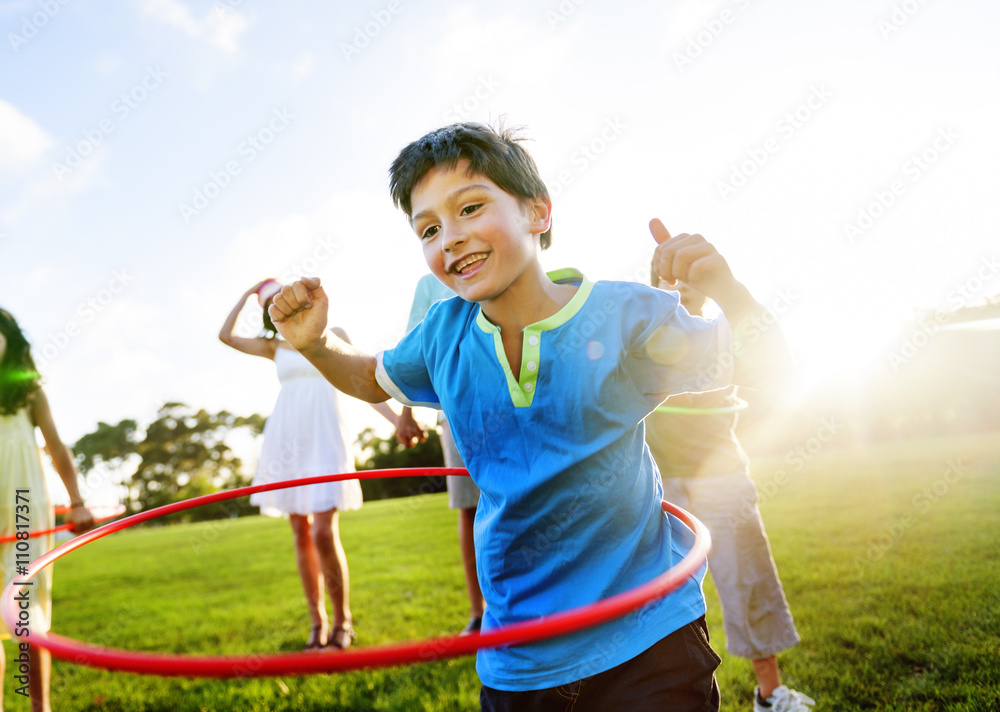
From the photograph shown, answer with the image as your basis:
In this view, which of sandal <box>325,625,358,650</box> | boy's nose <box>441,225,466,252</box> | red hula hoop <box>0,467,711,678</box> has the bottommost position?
sandal <box>325,625,358,650</box>

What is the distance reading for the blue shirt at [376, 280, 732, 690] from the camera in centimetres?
171

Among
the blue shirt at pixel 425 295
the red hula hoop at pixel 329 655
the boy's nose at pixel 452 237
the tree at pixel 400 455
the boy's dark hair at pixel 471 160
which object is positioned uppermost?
the tree at pixel 400 455

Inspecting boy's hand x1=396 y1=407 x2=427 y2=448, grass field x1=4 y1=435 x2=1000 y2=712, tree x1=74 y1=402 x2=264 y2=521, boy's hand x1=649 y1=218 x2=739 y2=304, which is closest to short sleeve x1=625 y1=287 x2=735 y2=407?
boy's hand x1=649 y1=218 x2=739 y2=304

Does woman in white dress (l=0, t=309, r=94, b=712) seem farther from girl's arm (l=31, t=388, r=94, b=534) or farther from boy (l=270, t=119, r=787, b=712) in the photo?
boy (l=270, t=119, r=787, b=712)

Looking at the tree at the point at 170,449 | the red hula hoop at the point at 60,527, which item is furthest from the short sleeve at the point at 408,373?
the tree at the point at 170,449

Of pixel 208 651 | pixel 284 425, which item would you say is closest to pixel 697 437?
pixel 284 425

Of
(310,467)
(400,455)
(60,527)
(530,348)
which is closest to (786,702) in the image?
(530,348)

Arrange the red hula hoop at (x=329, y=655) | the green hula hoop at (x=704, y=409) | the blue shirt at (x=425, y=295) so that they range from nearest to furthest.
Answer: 1. the red hula hoop at (x=329, y=655)
2. the green hula hoop at (x=704, y=409)
3. the blue shirt at (x=425, y=295)

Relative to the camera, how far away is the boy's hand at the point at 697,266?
1625mm

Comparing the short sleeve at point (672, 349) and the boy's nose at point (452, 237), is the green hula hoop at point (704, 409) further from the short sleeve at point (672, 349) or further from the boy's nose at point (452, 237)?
→ the boy's nose at point (452, 237)

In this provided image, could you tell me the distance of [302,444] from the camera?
4.77m

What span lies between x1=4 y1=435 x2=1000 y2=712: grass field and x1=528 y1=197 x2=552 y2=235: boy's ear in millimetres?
2668

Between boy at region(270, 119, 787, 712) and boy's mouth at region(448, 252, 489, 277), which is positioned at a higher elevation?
boy's mouth at region(448, 252, 489, 277)

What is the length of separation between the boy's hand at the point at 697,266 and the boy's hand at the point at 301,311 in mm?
1063
